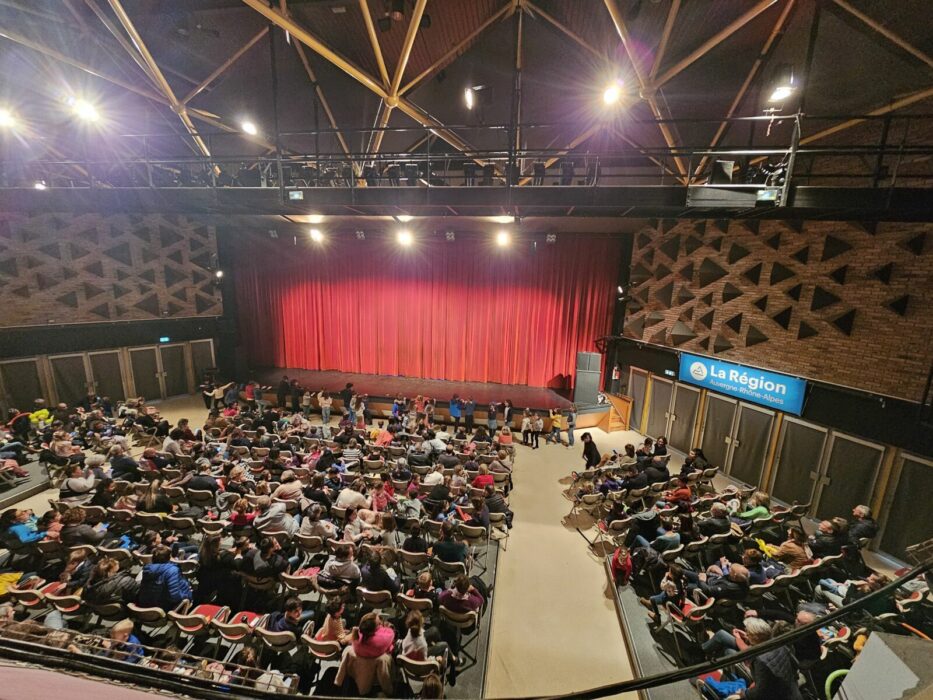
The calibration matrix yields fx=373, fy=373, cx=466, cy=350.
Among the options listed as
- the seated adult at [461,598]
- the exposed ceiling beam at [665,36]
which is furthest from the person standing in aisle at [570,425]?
the exposed ceiling beam at [665,36]

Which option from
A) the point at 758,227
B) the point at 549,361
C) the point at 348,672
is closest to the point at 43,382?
the point at 348,672

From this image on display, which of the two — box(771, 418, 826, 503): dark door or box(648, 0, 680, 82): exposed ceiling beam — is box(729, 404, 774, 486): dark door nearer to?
box(771, 418, 826, 503): dark door

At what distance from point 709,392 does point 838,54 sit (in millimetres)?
7489

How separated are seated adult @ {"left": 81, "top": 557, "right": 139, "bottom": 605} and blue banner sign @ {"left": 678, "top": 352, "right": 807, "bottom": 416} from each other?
12.0 m

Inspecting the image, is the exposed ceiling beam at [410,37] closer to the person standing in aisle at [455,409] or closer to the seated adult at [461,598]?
the person standing in aisle at [455,409]

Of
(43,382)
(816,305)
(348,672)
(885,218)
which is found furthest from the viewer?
(43,382)

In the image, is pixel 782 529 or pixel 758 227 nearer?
pixel 782 529

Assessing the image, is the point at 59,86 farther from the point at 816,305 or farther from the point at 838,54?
the point at 816,305

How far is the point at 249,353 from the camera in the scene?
1717cm

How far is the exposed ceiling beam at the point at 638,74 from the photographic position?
23.1ft

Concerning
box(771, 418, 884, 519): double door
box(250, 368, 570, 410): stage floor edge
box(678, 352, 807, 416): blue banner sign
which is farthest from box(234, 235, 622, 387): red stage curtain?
box(771, 418, 884, 519): double door

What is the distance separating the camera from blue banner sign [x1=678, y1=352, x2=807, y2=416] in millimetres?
8336

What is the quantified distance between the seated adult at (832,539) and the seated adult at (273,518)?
26.4 ft

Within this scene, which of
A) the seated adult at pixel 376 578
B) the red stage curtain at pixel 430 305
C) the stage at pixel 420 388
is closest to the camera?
the seated adult at pixel 376 578
